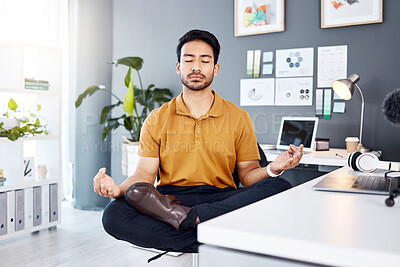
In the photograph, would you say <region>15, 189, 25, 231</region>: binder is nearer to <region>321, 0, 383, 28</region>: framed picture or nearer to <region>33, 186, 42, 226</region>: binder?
<region>33, 186, 42, 226</region>: binder

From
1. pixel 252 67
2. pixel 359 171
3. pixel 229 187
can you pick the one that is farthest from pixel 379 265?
pixel 252 67

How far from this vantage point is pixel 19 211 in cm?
296

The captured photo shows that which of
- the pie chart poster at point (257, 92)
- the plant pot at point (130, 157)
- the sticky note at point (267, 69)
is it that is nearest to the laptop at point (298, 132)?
the pie chart poster at point (257, 92)

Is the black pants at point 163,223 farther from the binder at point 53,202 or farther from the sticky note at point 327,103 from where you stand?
the binder at point 53,202

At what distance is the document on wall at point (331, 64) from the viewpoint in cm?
300

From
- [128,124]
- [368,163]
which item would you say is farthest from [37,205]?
[368,163]

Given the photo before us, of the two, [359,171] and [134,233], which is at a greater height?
[359,171]

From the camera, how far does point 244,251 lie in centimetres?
61

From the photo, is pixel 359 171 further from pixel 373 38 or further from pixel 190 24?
pixel 190 24

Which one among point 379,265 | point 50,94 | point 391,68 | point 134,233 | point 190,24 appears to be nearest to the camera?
point 379,265

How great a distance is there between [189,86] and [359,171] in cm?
85

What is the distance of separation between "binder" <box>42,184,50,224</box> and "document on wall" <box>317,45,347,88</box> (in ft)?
7.57

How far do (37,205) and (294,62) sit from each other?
2.32 m

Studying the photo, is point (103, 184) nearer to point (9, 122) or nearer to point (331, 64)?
point (9, 122)
